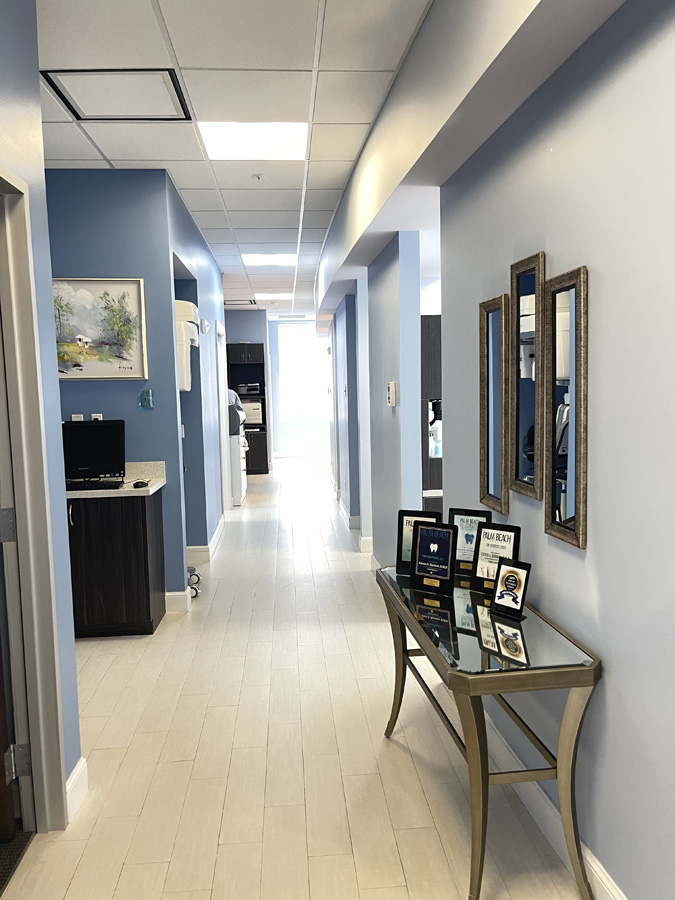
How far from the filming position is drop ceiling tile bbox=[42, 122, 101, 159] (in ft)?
11.9

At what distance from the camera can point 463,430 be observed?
303 cm

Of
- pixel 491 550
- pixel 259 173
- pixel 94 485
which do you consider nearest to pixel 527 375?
pixel 491 550

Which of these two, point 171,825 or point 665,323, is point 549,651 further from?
point 171,825

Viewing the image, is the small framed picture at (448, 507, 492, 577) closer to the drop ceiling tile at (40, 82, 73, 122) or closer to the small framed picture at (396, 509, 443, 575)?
the small framed picture at (396, 509, 443, 575)

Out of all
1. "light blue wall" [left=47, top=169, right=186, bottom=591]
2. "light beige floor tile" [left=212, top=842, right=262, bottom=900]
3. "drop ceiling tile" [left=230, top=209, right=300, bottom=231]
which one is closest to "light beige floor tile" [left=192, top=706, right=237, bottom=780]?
"light beige floor tile" [left=212, top=842, right=262, bottom=900]

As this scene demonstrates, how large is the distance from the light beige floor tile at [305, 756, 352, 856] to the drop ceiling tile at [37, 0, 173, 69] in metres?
2.79

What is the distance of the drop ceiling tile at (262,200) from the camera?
4.99 m

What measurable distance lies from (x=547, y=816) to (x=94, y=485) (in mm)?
2944

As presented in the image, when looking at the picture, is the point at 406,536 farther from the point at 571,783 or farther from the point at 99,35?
the point at 99,35

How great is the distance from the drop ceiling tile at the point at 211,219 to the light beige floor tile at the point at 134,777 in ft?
13.0

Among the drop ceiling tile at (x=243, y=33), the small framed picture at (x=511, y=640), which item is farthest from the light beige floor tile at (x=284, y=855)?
the drop ceiling tile at (x=243, y=33)

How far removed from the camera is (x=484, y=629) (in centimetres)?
213

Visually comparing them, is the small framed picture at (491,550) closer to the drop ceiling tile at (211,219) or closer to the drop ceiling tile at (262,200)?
the drop ceiling tile at (262,200)

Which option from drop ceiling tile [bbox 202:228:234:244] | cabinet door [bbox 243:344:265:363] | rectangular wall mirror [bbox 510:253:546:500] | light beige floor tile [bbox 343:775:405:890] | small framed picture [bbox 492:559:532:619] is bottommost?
light beige floor tile [bbox 343:775:405:890]
